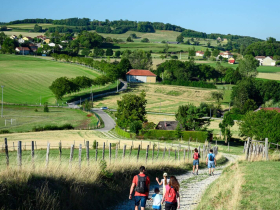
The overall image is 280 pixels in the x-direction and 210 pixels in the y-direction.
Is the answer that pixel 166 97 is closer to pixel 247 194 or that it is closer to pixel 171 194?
pixel 247 194

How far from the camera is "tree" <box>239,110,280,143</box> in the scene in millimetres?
44812

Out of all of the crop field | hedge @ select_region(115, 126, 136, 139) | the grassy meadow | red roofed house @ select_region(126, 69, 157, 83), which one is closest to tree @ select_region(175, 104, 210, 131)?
hedge @ select_region(115, 126, 136, 139)

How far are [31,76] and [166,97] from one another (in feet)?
149

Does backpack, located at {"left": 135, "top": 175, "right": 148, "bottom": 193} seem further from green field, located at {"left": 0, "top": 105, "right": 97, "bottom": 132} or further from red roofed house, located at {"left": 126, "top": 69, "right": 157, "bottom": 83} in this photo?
red roofed house, located at {"left": 126, "top": 69, "right": 157, "bottom": 83}

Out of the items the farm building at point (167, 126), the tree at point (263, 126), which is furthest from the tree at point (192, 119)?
the tree at point (263, 126)

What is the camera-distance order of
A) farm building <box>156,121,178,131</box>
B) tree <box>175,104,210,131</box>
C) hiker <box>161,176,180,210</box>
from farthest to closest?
1. farm building <box>156,121,178,131</box>
2. tree <box>175,104,210,131</box>
3. hiker <box>161,176,180,210</box>

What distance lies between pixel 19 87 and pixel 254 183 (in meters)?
105

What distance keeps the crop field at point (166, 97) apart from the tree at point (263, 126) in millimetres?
43195

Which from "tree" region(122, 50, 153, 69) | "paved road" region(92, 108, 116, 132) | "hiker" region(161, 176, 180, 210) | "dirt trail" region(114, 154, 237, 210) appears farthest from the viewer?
"tree" region(122, 50, 153, 69)

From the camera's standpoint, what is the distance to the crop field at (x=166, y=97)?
104312 mm

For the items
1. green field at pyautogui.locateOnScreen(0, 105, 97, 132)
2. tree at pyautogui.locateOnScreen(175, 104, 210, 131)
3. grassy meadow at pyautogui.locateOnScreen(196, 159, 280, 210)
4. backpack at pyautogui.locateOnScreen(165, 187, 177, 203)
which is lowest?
green field at pyautogui.locateOnScreen(0, 105, 97, 132)

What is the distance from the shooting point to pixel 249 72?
156 meters

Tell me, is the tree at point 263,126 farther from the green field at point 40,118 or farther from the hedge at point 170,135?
the green field at point 40,118

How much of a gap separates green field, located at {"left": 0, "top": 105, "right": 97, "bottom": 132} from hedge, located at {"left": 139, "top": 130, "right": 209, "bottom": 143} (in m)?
13.5
